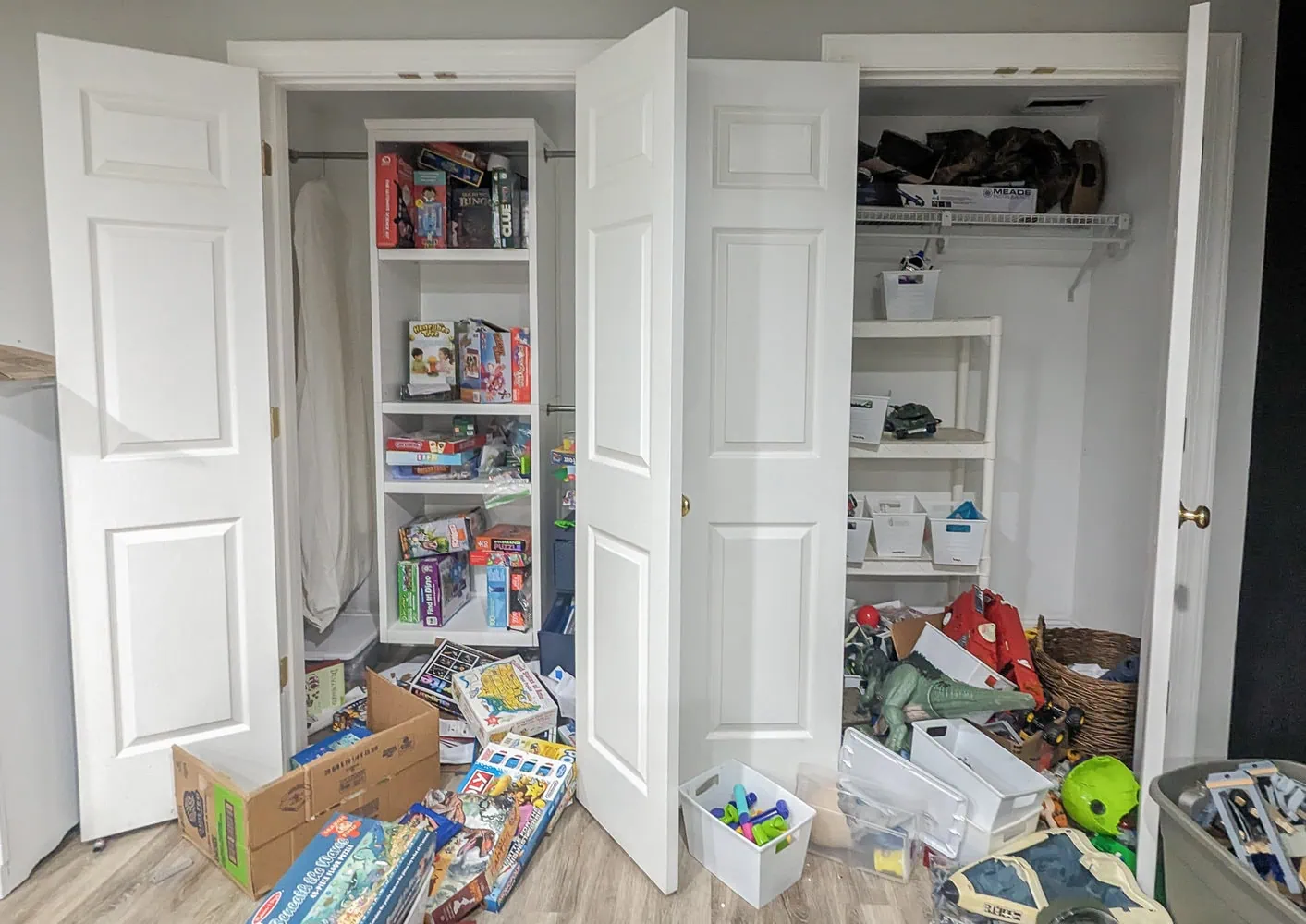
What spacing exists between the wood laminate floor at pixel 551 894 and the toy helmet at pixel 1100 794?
18.5 inches

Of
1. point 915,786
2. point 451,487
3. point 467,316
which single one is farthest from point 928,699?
point 467,316

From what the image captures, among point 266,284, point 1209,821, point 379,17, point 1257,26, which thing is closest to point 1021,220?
point 1257,26

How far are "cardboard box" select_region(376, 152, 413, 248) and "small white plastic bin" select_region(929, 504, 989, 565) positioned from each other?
2.02 metres

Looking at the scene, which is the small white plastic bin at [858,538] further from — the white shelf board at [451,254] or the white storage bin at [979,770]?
the white shelf board at [451,254]

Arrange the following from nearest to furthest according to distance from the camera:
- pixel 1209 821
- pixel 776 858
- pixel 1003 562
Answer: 1. pixel 1209 821
2. pixel 776 858
3. pixel 1003 562

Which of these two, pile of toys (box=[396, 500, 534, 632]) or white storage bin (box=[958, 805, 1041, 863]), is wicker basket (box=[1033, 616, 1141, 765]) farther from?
pile of toys (box=[396, 500, 534, 632])

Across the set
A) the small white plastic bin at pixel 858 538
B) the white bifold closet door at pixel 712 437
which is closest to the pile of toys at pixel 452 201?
the white bifold closet door at pixel 712 437

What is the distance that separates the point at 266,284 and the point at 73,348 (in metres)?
0.48

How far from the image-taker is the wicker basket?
2.47 meters

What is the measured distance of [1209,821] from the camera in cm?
184

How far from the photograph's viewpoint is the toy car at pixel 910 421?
2943 millimetres

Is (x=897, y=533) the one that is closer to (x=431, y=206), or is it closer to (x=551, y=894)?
(x=551, y=894)

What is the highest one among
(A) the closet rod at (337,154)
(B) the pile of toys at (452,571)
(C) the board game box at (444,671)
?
(A) the closet rod at (337,154)

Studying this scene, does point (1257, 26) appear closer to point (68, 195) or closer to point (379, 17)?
point (379, 17)
